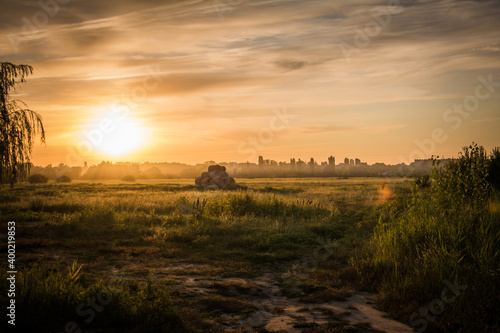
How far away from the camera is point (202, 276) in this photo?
9562mm

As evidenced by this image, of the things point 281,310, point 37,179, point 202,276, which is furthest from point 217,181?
point 281,310

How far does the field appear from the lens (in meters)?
6.00

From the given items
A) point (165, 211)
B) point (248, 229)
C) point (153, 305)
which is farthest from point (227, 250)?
point (165, 211)

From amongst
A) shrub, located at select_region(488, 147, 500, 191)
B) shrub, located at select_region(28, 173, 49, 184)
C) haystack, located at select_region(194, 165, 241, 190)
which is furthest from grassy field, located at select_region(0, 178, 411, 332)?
shrub, located at select_region(28, 173, 49, 184)

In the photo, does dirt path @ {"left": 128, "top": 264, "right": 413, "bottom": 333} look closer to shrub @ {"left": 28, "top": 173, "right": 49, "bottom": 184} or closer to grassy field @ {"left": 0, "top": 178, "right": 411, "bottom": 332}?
grassy field @ {"left": 0, "top": 178, "right": 411, "bottom": 332}

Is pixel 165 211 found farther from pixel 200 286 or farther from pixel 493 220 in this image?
pixel 493 220

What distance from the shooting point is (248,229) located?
52.3ft

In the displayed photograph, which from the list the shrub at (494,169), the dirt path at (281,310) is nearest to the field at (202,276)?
the dirt path at (281,310)

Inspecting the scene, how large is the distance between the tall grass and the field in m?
0.08

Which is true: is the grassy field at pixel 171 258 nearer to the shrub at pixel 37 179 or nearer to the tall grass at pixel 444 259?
the tall grass at pixel 444 259

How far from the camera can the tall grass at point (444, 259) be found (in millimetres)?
6305

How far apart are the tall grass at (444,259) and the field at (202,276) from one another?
0.08 metres

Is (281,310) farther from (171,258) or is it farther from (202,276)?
(171,258)

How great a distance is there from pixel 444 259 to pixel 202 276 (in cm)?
587
